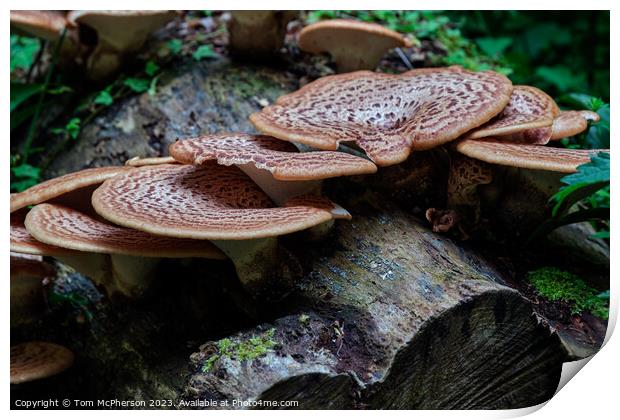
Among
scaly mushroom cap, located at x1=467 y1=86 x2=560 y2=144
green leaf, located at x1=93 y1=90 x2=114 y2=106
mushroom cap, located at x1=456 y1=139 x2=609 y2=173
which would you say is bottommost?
green leaf, located at x1=93 y1=90 x2=114 y2=106

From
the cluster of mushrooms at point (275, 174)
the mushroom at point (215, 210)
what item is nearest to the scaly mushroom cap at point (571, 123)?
the cluster of mushrooms at point (275, 174)

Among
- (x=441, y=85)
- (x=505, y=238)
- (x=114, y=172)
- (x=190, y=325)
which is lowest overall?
(x=190, y=325)

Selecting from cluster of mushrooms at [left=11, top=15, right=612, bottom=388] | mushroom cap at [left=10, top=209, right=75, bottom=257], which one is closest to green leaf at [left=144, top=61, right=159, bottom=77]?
cluster of mushrooms at [left=11, top=15, right=612, bottom=388]

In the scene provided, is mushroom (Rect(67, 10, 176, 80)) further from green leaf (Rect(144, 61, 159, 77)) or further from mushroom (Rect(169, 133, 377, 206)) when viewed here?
mushroom (Rect(169, 133, 377, 206))

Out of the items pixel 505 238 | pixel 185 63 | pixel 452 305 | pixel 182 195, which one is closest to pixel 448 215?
pixel 505 238

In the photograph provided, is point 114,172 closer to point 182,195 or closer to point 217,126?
point 182,195

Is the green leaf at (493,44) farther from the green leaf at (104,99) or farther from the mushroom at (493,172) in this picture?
the green leaf at (104,99)
